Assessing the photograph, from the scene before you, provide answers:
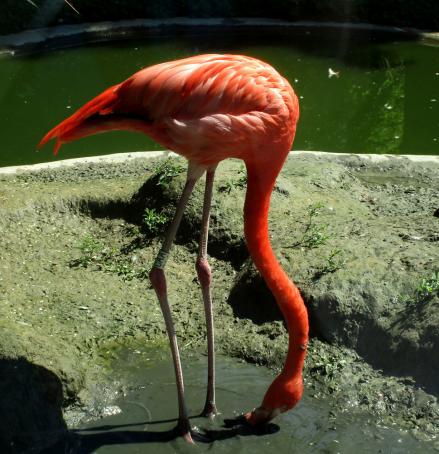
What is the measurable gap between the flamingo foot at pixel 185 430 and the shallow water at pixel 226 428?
3 centimetres

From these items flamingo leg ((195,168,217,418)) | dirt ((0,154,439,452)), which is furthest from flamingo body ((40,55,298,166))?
dirt ((0,154,439,452))

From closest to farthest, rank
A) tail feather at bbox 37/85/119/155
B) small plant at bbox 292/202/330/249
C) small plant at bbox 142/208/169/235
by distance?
tail feather at bbox 37/85/119/155
small plant at bbox 292/202/330/249
small plant at bbox 142/208/169/235

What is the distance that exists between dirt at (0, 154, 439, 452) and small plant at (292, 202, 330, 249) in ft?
0.03

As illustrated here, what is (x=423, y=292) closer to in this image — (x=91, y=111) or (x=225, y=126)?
(x=225, y=126)

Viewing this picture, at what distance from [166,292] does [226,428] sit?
0.71 meters

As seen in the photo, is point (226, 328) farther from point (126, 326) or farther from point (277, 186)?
point (277, 186)

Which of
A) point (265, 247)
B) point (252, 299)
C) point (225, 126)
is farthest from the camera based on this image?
point (252, 299)

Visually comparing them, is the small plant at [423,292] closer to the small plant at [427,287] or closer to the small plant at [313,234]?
the small plant at [427,287]

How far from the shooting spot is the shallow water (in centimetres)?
355

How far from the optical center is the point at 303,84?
9547 millimetres

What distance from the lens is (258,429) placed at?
3650 mm

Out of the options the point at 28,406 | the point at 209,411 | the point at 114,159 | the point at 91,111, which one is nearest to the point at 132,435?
the point at 209,411

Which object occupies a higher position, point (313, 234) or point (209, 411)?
point (313, 234)

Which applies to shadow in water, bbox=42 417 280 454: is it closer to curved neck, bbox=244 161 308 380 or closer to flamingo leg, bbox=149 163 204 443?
flamingo leg, bbox=149 163 204 443
